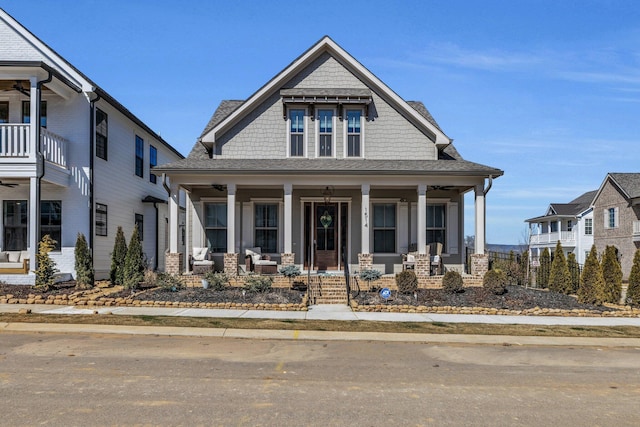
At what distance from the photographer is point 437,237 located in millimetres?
Answer: 19031

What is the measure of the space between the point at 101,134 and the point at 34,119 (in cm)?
326

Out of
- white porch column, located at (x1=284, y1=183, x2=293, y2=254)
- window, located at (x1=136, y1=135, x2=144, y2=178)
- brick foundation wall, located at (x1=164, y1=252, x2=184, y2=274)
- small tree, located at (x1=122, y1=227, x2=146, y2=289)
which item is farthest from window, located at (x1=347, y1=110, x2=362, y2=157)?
window, located at (x1=136, y1=135, x2=144, y2=178)

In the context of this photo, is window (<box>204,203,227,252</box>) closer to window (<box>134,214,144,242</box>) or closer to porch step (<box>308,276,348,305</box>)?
porch step (<box>308,276,348,305</box>)

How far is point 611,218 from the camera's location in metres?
39.2

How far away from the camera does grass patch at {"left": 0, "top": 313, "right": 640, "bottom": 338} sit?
10.6m

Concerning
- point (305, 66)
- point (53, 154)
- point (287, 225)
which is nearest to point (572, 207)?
point (305, 66)

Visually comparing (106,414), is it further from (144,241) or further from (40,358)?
(144,241)

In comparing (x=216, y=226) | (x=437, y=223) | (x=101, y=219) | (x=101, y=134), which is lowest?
(x=216, y=226)

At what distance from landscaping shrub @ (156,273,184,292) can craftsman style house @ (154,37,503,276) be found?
7.37ft

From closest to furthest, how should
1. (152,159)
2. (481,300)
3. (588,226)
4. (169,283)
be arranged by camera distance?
1. (481,300)
2. (169,283)
3. (152,159)
4. (588,226)

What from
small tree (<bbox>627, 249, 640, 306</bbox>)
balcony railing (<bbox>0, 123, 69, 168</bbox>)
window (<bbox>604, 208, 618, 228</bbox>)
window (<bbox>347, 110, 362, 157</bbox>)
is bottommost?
small tree (<bbox>627, 249, 640, 306</bbox>)

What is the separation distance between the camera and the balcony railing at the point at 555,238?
1859 inches

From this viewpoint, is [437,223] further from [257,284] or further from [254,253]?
[257,284]

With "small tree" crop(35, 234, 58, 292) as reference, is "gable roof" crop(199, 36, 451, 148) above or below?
above
